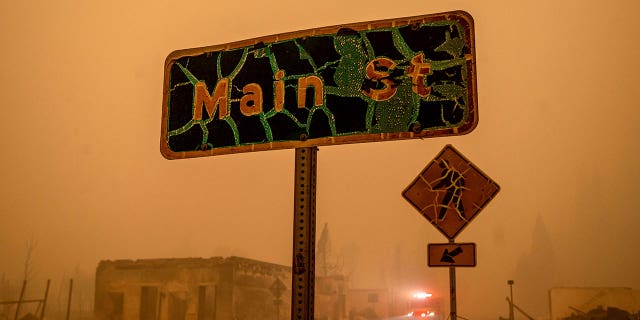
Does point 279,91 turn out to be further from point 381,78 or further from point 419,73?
point 419,73

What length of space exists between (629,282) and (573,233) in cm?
35

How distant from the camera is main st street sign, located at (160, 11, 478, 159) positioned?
1754mm

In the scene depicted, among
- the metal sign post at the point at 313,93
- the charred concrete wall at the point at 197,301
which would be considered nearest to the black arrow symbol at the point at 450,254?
the metal sign post at the point at 313,93

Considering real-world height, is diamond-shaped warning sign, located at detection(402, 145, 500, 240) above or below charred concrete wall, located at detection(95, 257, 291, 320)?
above

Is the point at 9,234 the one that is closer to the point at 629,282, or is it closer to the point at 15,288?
the point at 15,288

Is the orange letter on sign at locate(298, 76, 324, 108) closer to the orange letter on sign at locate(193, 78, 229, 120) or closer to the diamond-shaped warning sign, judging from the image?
the orange letter on sign at locate(193, 78, 229, 120)

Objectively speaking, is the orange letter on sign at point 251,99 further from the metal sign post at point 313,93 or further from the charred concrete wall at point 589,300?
the charred concrete wall at point 589,300

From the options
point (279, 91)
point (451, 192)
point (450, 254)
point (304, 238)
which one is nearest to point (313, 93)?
point (279, 91)

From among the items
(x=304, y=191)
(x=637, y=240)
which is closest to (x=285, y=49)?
(x=304, y=191)

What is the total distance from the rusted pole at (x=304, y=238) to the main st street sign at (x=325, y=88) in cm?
8

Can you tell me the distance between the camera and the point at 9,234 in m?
3.80

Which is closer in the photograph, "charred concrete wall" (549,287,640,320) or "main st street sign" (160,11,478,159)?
"main st street sign" (160,11,478,159)

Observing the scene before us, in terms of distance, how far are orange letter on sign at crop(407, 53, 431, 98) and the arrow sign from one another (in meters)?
0.67

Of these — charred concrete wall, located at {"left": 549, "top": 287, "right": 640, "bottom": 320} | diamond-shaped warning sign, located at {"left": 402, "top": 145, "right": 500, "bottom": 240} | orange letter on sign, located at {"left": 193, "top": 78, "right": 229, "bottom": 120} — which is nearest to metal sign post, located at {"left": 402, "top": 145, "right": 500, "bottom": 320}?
diamond-shaped warning sign, located at {"left": 402, "top": 145, "right": 500, "bottom": 240}
